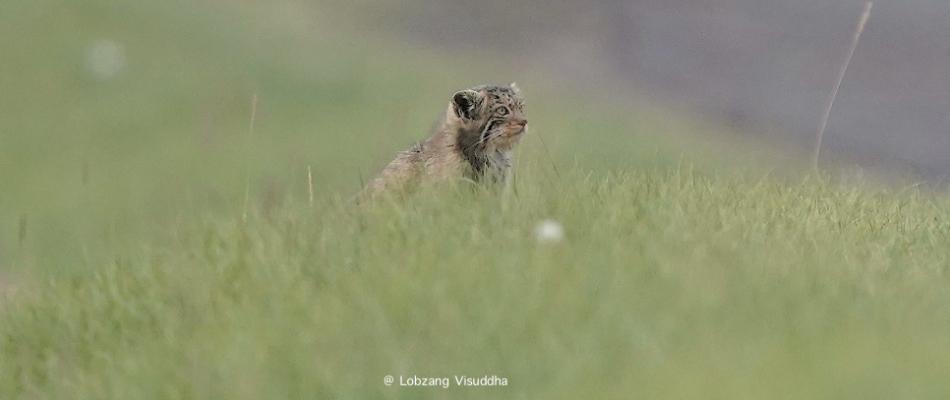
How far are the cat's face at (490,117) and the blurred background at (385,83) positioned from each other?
10.1ft

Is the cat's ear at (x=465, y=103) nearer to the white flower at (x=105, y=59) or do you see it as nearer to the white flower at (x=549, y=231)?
the white flower at (x=549, y=231)

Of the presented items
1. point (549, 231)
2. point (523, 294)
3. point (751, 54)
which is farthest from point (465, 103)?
point (751, 54)

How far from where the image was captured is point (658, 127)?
12.4 metres

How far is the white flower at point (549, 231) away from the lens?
449 centimetres

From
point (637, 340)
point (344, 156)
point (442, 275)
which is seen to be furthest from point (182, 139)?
point (637, 340)

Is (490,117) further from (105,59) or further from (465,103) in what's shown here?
(105,59)

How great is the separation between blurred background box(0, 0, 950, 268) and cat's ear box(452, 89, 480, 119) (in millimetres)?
3111

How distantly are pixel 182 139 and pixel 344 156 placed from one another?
71.3 inches

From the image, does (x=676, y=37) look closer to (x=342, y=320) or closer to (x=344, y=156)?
(x=344, y=156)

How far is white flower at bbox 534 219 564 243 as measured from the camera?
449 cm

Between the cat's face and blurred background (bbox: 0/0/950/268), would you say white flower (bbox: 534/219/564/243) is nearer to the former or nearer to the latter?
the cat's face

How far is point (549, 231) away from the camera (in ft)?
14.9

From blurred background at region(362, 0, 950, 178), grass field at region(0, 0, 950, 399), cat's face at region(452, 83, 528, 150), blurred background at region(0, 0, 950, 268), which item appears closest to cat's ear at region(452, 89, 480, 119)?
cat's face at region(452, 83, 528, 150)

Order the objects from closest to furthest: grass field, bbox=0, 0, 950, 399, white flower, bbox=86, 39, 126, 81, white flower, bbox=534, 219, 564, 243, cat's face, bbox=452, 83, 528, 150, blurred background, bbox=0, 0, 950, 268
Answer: grass field, bbox=0, 0, 950, 399 < white flower, bbox=534, 219, 564, 243 < cat's face, bbox=452, 83, 528, 150 < blurred background, bbox=0, 0, 950, 268 < white flower, bbox=86, 39, 126, 81
